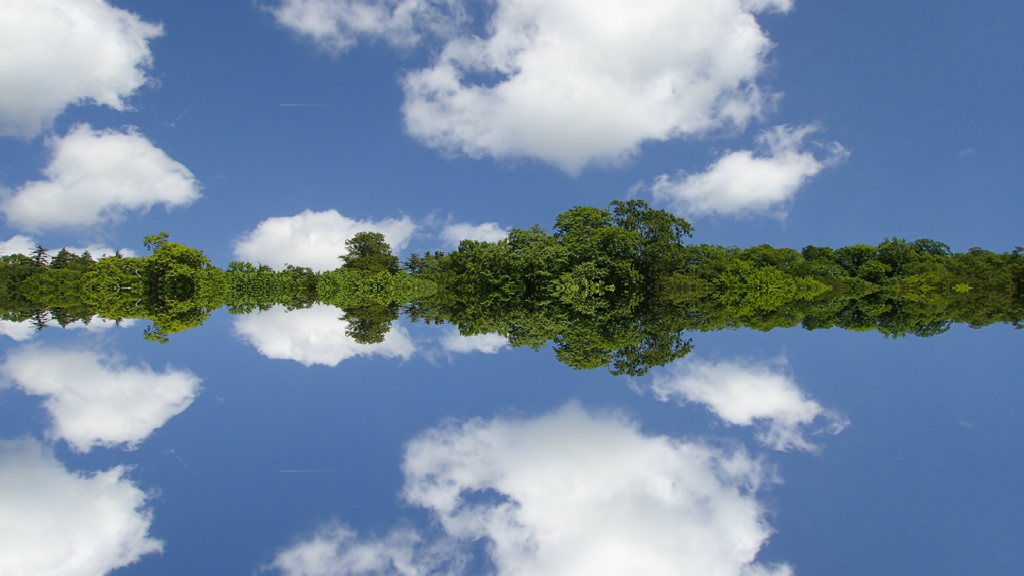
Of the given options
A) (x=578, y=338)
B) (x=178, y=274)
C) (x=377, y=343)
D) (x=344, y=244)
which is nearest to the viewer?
(x=578, y=338)

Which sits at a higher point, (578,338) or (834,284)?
(834,284)

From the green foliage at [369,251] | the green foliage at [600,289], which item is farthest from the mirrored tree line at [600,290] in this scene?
the green foliage at [369,251]

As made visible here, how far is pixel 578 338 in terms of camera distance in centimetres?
4150

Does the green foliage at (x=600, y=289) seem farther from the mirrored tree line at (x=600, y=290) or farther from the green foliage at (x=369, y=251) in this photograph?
the green foliage at (x=369, y=251)

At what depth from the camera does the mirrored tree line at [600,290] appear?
44.9m

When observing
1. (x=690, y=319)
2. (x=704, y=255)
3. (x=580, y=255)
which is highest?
(x=704, y=255)

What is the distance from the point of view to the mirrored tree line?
4488 cm

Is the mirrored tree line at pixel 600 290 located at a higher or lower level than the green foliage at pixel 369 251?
lower

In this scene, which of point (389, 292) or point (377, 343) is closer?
point (377, 343)

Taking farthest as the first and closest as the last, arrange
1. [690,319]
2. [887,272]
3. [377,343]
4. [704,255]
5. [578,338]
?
[887,272] → [704,255] → [377,343] → [690,319] → [578,338]

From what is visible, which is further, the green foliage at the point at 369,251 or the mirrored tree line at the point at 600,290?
the green foliage at the point at 369,251

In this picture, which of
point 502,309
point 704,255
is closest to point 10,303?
point 502,309

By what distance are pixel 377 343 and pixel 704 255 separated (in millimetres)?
34419

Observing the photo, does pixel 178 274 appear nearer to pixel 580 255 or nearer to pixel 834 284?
pixel 580 255
